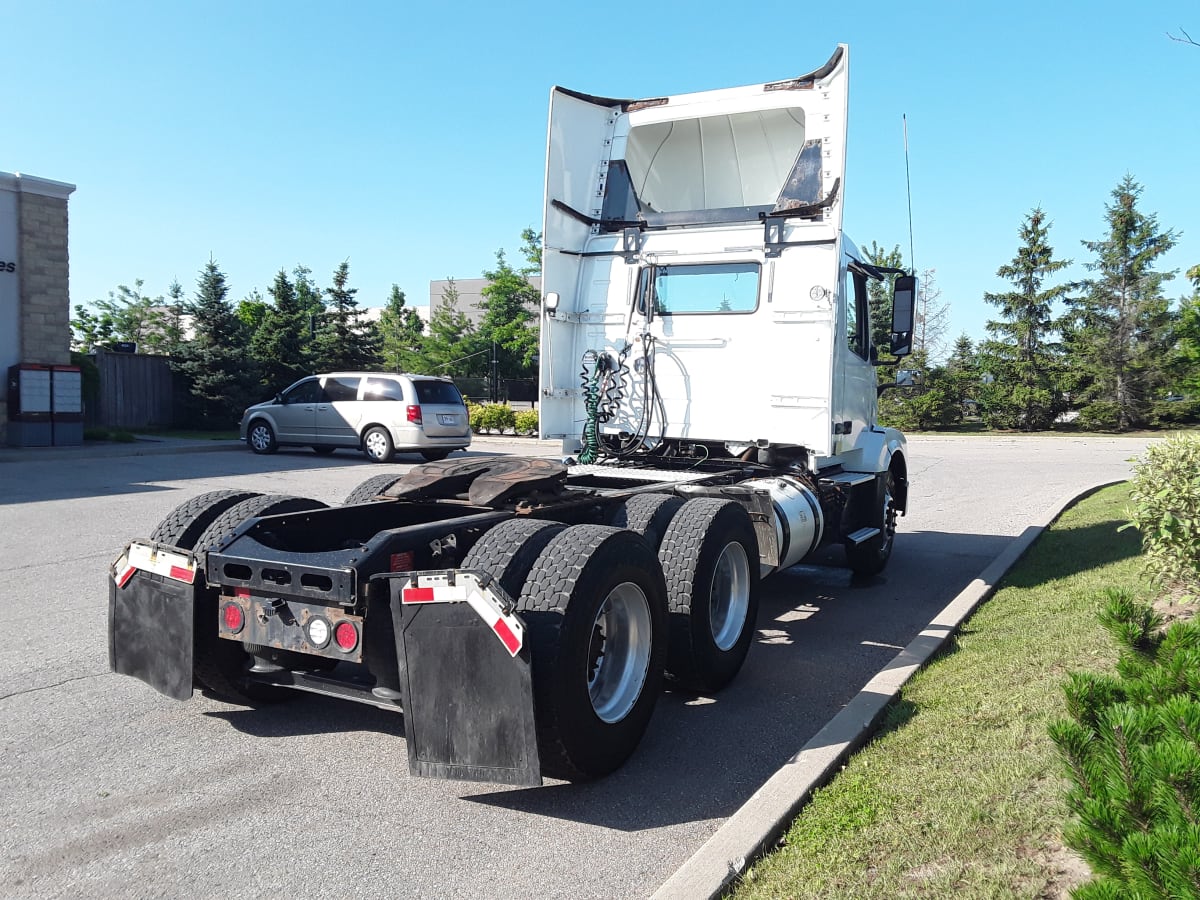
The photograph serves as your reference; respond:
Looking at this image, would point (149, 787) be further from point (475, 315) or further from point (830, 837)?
point (475, 315)

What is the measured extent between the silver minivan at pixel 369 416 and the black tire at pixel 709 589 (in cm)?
1447

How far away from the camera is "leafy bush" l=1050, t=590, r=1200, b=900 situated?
6.83ft

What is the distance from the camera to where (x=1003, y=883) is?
297 cm

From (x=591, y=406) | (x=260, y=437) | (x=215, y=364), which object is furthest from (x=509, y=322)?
(x=591, y=406)

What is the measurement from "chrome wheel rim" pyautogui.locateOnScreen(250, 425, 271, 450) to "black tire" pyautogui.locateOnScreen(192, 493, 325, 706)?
Result: 680 inches

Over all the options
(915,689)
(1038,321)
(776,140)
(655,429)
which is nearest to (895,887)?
(915,689)

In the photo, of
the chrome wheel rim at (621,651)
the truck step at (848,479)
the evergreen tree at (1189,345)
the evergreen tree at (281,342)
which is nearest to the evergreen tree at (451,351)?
the evergreen tree at (281,342)

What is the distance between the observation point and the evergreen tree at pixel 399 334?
156 ft

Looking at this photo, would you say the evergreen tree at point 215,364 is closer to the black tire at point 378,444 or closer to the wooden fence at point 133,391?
the wooden fence at point 133,391

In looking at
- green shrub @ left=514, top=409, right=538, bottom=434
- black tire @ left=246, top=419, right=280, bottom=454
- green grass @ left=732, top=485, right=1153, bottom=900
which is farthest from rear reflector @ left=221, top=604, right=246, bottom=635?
green shrub @ left=514, top=409, right=538, bottom=434

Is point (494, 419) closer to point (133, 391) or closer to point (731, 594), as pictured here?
point (133, 391)

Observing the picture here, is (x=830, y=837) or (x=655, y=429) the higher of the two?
(x=655, y=429)

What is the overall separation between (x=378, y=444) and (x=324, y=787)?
1617cm

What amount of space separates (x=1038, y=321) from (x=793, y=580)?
3751cm
